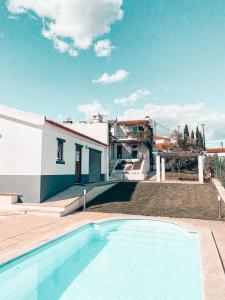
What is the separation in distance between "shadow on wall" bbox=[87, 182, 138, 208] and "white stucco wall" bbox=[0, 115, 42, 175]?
4.52 metres

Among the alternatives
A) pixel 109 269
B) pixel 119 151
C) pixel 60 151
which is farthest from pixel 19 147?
pixel 119 151

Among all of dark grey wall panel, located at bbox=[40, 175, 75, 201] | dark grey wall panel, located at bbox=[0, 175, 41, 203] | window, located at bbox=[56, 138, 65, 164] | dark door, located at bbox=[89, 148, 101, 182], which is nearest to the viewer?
dark grey wall panel, located at bbox=[0, 175, 41, 203]

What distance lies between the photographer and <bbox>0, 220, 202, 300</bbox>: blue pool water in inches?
201

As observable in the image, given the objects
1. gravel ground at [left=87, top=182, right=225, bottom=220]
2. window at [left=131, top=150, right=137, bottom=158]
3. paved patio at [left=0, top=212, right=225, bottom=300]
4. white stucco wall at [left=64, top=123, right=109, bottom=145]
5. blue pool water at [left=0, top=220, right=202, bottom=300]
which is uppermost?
white stucco wall at [left=64, top=123, right=109, bottom=145]

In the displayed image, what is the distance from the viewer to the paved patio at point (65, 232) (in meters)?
5.02

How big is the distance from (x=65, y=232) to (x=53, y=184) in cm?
687

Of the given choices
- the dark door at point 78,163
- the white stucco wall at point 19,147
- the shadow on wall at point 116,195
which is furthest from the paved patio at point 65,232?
the dark door at point 78,163

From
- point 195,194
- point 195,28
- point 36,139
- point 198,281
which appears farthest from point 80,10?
point 195,194

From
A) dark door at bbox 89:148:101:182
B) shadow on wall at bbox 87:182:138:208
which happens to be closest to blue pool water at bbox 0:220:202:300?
shadow on wall at bbox 87:182:138:208

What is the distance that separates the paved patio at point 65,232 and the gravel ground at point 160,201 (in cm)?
133

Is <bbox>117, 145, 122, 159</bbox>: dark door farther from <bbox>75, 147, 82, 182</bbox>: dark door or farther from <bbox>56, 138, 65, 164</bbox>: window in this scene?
<bbox>56, 138, 65, 164</bbox>: window

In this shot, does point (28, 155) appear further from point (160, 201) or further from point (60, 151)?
point (160, 201)

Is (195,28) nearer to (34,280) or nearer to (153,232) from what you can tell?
(153,232)

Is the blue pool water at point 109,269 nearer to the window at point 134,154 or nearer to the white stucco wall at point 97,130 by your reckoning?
the white stucco wall at point 97,130
